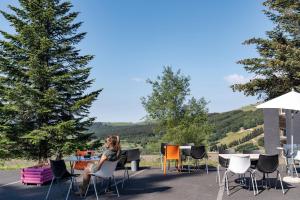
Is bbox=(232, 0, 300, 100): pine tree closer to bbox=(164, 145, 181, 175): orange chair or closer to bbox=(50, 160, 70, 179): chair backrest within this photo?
bbox=(164, 145, 181, 175): orange chair

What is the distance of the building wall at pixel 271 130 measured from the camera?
51.5ft

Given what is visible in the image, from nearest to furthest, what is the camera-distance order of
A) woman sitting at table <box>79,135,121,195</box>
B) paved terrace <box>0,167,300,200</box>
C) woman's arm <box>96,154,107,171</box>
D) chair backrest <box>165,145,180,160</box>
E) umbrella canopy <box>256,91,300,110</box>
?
1. woman's arm <box>96,154,107,171</box>
2. paved terrace <box>0,167,300,200</box>
3. woman sitting at table <box>79,135,121,195</box>
4. umbrella canopy <box>256,91,300,110</box>
5. chair backrest <box>165,145,180,160</box>

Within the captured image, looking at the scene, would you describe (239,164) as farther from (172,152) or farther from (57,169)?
(57,169)

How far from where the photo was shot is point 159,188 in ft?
28.5

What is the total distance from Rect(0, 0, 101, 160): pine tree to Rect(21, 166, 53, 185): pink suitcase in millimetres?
7372

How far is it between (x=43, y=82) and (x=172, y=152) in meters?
9.49

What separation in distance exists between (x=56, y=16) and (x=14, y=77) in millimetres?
3688

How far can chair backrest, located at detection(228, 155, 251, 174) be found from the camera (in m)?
7.79

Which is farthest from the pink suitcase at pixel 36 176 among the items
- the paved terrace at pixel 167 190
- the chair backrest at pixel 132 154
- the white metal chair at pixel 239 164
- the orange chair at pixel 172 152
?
the white metal chair at pixel 239 164

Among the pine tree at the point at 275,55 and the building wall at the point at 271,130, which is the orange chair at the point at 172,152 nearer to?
the building wall at the point at 271,130

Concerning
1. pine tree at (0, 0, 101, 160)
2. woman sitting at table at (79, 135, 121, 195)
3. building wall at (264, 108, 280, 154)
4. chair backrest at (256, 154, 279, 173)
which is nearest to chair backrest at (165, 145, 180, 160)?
woman sitting at table at (79, 135, 121, 195)

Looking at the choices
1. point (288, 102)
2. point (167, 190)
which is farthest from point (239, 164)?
point (288, 102)

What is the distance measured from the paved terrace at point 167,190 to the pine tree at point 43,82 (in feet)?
23.4

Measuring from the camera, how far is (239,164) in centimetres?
786
